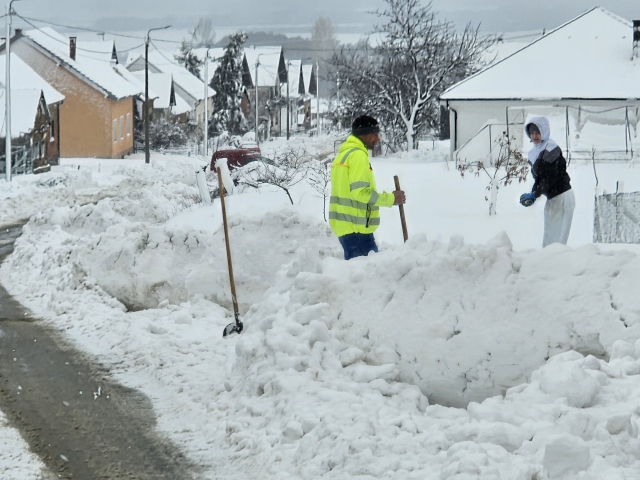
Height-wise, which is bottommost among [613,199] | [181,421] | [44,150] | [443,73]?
[181,421]

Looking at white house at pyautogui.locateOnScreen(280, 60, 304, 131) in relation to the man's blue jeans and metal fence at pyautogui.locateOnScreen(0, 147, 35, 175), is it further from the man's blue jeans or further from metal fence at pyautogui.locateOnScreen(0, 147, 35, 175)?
the man's blue jeans

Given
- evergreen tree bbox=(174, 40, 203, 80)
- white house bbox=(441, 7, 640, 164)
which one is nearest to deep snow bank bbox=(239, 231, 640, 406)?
white house bbox=(441, 7, 640, 164)

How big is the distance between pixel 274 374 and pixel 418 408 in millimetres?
1034

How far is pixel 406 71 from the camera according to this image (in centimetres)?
3881

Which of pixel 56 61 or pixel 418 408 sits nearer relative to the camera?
pixel 418 408

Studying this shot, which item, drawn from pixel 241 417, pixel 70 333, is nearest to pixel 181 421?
pixel 241 417

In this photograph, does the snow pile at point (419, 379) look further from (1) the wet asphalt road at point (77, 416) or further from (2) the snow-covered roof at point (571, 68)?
(2) the snow-covered roof at point (571, 68)

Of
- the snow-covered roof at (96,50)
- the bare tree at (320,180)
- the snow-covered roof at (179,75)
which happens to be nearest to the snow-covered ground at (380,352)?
the bare tree at (320,180)

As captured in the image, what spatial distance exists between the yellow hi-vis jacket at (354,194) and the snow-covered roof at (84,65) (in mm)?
36786

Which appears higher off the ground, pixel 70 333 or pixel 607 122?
pixel 607 122

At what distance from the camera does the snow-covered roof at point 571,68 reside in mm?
29875

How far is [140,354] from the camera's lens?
8070 millimetres

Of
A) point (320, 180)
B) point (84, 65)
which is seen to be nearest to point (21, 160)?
point (84, 65)

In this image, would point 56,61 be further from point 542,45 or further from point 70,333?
point 70,333
